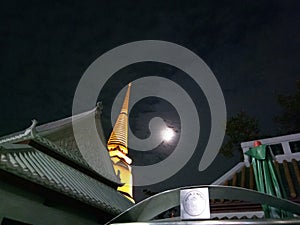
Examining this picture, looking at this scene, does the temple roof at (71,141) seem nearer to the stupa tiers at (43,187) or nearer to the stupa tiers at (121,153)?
the stupa tiers at (43,187)

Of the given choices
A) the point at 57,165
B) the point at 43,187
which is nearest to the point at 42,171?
the point at 43,187

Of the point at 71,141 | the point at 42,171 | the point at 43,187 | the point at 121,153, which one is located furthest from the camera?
the point at 121,153

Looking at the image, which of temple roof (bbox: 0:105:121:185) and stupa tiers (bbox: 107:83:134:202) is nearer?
temple roof (bbox: 0:105:121:185)

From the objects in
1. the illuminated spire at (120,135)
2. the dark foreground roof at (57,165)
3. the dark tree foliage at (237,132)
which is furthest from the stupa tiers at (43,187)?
the illuminated spire at (120,135)

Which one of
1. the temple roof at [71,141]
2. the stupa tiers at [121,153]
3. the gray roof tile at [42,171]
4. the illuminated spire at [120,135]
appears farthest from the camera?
the illuminated spire at [120,135]

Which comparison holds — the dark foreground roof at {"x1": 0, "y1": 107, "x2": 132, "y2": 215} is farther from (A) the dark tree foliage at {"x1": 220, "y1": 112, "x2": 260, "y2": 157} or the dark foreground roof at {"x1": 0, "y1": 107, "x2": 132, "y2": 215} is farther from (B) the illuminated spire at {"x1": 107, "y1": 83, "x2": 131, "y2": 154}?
(B) the illuminated spire at {"x1": 107, "y1": 83, "x2": 131, "y2": 154}

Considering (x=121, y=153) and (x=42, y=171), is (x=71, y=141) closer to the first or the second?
(x=42, y=171)

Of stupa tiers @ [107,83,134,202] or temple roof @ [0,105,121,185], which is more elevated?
stupa tiers @ [107,83,134,202]

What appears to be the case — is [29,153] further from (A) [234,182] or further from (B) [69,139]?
(A) [234,182]

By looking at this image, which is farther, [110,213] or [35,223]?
[110,213]

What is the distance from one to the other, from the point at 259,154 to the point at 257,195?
69.0 inches

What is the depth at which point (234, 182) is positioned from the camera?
24.9 ft

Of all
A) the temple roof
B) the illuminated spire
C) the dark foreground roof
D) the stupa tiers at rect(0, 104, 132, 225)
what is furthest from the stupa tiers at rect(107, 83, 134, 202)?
the stupa tiers at rect(0, 104, 132, 225)

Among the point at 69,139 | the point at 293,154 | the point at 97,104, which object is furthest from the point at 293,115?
the point at 69,139
